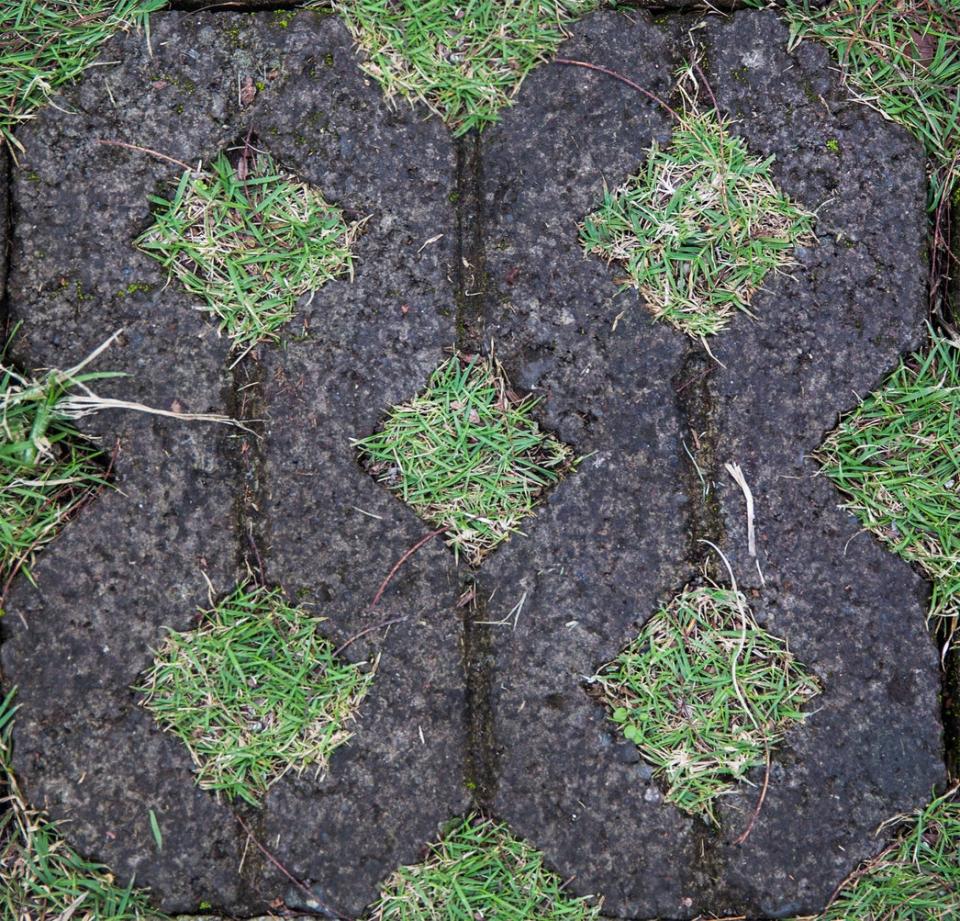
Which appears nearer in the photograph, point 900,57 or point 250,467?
point 250,467

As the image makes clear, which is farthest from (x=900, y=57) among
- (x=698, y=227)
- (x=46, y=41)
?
(x=46, y=41)

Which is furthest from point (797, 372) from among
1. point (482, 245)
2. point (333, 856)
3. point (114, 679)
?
point (114, 679)

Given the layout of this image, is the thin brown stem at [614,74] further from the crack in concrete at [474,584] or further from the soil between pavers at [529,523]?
the crack in concrete at [474,584]

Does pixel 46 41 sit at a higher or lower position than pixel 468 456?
higher

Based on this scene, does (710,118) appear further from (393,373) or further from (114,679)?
(114,679)

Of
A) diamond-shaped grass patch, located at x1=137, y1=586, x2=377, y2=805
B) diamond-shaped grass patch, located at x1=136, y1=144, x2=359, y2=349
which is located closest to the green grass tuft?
diamond-shaped grass patch, located at x1=136, y1=144, x2=359, y2=349

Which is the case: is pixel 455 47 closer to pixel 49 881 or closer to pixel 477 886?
pixel 477 886
